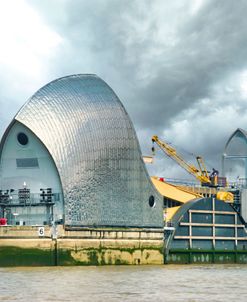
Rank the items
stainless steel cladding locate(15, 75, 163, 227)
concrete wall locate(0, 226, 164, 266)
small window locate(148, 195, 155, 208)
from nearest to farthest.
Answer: concrete wall locate(0, 226, 164, 266) < stainless steel cladding locate(15, 75, 163, 227) < small window locate(148, 195, 155, 208)

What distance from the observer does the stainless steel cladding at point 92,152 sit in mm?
80250

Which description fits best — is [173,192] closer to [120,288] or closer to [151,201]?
[151,201]

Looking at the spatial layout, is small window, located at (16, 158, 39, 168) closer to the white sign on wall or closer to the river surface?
the white sign on wall

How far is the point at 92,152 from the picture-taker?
81375 millimetres

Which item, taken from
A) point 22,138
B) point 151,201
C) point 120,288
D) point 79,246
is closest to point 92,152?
point 22,138

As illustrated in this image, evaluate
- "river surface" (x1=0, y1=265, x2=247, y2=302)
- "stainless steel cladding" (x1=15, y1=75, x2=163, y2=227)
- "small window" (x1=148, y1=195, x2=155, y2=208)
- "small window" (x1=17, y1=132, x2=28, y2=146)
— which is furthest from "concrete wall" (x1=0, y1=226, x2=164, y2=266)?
"river surface" (x1=0, y1=265, x2=247, y2=302)

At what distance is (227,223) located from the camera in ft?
303

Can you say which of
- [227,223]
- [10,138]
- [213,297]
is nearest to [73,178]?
[10,138]

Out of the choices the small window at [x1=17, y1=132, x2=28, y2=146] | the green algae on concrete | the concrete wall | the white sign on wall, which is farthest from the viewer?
→ the small window at [x1=17, y1=132, x2=28, y2=146]

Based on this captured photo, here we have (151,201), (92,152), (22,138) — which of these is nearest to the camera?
(92,152)

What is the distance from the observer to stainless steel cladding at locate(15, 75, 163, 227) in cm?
8025

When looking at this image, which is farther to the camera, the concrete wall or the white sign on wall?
the white sign on wall

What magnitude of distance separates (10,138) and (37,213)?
10042 millimetres

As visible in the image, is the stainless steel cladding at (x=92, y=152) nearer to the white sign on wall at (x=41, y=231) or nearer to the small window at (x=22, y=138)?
the small window at (x=22, y=138)
